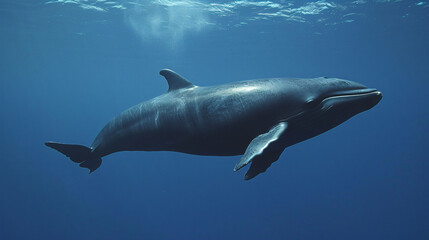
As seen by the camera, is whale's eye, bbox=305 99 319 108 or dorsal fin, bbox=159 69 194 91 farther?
dorsal fin, bbox=159 69 194 91

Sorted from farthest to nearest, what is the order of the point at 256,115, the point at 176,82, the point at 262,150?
the point at 176,82
the point at 256,115
the point at 262,150

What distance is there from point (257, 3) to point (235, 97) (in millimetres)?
19355

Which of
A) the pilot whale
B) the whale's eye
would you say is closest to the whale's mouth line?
the pilot whale

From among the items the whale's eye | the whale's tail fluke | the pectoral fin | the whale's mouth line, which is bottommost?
the whale's tail fluke

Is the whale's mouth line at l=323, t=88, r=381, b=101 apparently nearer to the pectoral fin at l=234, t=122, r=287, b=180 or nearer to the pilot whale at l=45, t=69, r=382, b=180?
the pilot whale at l=45, t=69, r=382, b=180

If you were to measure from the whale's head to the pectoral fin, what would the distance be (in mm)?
462

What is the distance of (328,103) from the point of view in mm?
4312

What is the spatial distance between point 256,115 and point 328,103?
116 centimetres

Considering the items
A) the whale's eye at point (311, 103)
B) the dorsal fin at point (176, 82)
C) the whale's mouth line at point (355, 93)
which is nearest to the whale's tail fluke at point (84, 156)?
the dorsal fin at point (176, 82)

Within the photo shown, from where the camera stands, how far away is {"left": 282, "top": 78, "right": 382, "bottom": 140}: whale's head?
13.9ft

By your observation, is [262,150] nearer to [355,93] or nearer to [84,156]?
[355,93]

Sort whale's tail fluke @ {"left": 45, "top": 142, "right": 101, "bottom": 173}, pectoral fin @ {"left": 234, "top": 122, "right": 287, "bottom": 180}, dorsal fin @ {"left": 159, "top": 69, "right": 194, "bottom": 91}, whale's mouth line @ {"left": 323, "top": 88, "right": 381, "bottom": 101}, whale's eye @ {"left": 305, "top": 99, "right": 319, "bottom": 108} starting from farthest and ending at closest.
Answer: whale's tail fluke @ {"left": 45, "top": 142, "right": 101, "bottom": 173}, dorsal fin @ {"left": 159, "top": 69, "right": 194, "bottom": 91}, whale's eye @ {"left": 305, "top": 99, "right": 319, "bottom": 108}, whale's mouth line @ {"left": 323, "top": 88, "right": 381, "bottom": 101}, pectoral fin @ {"left": 234, "top": 122, "right": 287, "bottom": 180}

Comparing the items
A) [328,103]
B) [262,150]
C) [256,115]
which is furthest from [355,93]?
[262,150]

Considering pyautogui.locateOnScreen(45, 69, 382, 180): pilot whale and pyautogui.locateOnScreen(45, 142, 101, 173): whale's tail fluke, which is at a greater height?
pyautogui.locateOnScreen(45, 69, 382, 180): pilot whale
